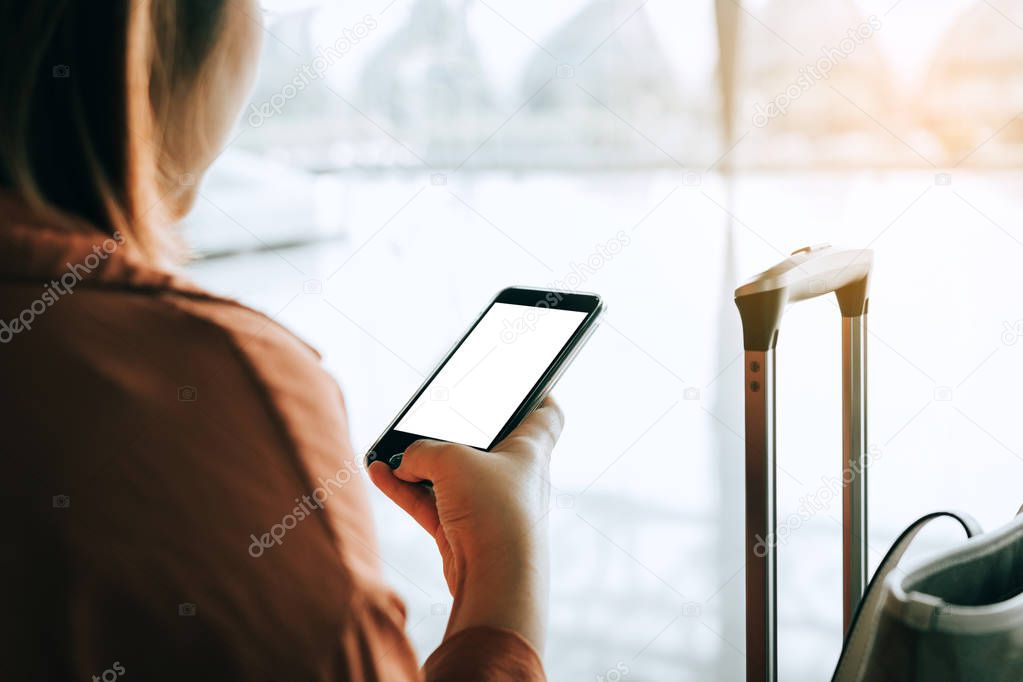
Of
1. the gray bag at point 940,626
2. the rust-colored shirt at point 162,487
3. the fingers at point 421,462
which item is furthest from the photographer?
the fingers at point 421,462

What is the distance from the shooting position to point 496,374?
0.71 meters

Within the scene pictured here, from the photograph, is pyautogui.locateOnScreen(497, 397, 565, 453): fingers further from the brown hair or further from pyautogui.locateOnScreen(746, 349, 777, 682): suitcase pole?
the brown hair

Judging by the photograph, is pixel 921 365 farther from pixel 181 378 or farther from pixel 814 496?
pixel 181 378

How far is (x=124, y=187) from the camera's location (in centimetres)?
40

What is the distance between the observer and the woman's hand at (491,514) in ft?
1.64

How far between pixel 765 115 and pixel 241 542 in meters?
2.30

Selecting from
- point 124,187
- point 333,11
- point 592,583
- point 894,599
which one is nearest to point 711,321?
point 592,583

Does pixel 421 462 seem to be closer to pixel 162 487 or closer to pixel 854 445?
pixel 162 487

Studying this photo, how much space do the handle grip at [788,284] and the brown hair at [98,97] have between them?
16.3 inches

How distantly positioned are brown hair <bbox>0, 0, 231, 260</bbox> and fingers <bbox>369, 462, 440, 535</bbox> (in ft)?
1.04

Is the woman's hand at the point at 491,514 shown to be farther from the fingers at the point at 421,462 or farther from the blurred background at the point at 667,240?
the blurred background at the point at 667,240

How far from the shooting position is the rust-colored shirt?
1.05ft

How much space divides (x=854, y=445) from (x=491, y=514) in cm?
42

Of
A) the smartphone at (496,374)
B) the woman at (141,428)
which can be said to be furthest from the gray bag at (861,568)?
the woman at (141,428)
